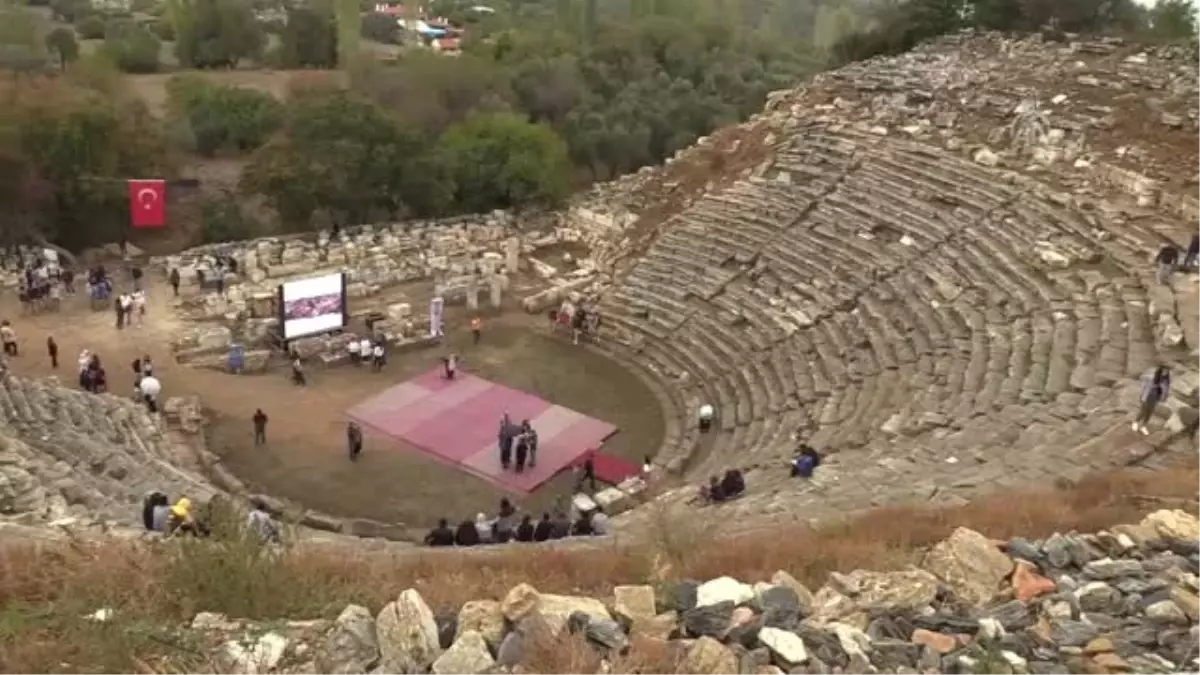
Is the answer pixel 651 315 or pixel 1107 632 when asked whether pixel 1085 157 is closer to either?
pixel 651 315

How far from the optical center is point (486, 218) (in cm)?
3016

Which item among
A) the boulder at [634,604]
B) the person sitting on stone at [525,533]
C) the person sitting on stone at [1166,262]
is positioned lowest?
the person sitting on stone at [525,533]

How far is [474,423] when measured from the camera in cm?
2023

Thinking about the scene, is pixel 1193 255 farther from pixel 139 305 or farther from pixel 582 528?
pixel 139 305

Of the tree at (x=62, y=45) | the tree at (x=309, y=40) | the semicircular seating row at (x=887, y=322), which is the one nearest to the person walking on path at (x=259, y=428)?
the semicircular seating row at (x=887, y=322)

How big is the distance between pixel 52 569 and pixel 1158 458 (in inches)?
433

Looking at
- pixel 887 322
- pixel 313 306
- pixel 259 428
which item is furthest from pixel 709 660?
pixel 313 306

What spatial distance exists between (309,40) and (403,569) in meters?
47.5

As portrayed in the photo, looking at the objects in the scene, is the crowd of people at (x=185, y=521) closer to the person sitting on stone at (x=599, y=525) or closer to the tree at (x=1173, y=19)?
the person sitting on stone at (x=599, y=525)

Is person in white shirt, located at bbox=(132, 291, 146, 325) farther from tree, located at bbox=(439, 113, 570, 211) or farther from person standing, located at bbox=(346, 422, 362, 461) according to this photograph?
tree, located at bbox=(439, 113, 570, 211)

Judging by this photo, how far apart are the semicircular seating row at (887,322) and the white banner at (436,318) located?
367 cm

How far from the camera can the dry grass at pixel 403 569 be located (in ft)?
20.7

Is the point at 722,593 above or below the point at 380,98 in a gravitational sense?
above

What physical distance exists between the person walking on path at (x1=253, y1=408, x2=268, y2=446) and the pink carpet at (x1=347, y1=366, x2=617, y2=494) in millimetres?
1750
